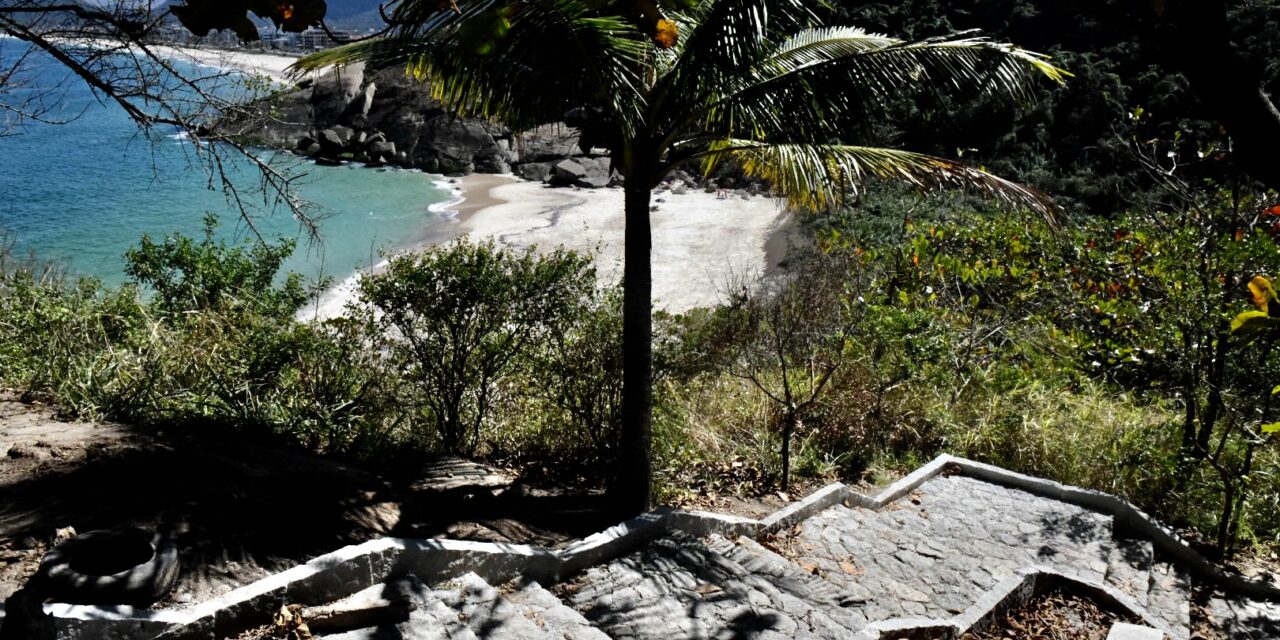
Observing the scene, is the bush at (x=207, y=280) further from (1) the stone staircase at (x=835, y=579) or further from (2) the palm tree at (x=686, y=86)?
(1) the stone staircase at (x=835, y=579)

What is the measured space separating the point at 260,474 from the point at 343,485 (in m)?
0.55

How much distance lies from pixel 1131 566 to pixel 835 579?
235cm

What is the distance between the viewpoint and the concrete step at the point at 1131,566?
20.3ft

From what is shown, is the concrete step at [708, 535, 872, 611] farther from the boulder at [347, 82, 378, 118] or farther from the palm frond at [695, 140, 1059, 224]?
the boulder at [347, 82, 378, 118]

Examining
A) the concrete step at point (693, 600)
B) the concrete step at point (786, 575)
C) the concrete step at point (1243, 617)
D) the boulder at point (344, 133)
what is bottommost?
the concrete step at point (1243, 617)

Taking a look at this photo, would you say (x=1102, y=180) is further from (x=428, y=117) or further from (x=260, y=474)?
(x=428, y=117)

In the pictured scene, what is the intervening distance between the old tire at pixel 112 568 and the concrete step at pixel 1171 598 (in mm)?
5498

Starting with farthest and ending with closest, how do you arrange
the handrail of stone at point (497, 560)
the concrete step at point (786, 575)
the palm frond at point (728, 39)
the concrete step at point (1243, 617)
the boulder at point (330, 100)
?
the boulder at point (330, 100) → the concrete step at point (1243, 617) → the palm frond at point (728, 39) → the concrete step at point (786, 575) → the handrail of stone at point (497, 560)

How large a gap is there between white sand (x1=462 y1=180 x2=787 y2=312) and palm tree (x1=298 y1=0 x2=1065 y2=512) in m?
12.6

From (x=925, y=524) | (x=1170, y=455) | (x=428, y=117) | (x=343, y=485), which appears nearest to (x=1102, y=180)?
(x=1170, y=455)

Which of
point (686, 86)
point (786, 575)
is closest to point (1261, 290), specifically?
point (786, 575)

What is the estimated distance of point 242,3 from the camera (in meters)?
2.11

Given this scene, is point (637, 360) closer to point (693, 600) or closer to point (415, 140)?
point (693, 600)

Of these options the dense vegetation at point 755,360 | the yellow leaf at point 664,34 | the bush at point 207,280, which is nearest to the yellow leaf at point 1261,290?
the yellow leaf at point 664,34
